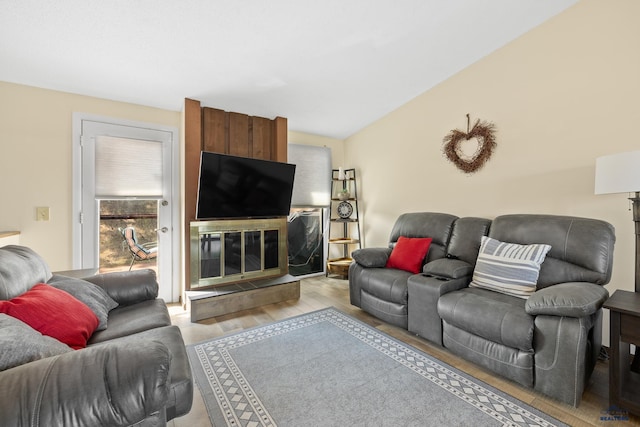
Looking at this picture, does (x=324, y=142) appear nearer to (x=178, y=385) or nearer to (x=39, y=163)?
(x=39, y=163)

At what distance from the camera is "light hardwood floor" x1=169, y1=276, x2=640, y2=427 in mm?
1578

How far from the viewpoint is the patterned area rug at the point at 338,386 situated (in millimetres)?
1566

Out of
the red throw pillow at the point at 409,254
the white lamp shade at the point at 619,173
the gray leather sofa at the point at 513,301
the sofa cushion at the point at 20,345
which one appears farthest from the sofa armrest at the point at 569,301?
the sofa cushion at the point at 20,345

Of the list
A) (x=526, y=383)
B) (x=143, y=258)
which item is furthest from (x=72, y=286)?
(x=526, y=383)

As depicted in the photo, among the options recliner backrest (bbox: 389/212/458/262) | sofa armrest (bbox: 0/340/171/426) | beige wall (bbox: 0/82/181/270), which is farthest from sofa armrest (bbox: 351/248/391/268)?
beige wall (bbox: 0/82/181/270)

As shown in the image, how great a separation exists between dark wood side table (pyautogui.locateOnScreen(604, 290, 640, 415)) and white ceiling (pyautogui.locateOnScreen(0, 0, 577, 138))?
2.34m

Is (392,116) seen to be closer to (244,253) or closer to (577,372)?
(244,253)

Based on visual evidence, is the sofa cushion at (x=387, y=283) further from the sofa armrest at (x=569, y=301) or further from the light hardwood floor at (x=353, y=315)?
the sofa armrest at (x=569, y=301)

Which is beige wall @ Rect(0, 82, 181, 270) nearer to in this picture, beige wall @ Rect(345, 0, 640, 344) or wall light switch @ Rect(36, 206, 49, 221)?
wall light switch @ Rect(36, 206, 49, 221)

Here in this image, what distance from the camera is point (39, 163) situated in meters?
2.69

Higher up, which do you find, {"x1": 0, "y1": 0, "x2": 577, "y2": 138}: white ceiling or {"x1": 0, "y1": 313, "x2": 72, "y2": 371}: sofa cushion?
{"x1": 0, "y1": 0, "x2": 577, "y2": 138}: white ceiling

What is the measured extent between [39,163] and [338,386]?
3.32 meters

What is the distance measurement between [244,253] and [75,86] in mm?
2361

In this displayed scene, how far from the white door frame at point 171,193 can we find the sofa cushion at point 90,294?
1.28m
